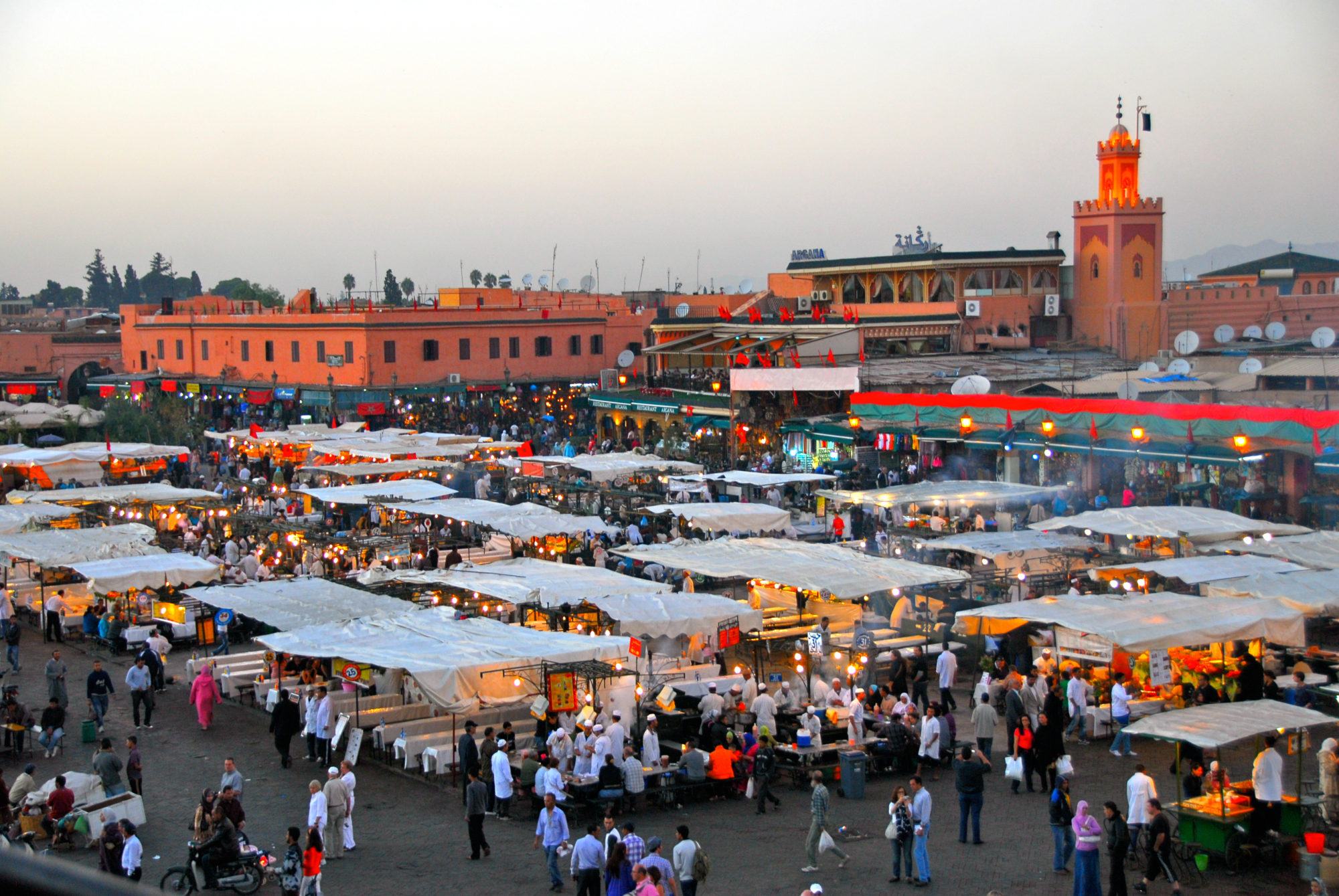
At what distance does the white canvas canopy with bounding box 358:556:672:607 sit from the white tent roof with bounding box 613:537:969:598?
4.06ft

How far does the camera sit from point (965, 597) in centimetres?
2105

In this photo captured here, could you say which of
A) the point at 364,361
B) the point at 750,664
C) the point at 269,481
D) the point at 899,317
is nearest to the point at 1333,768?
the point at 750,664

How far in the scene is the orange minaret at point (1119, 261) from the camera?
4841 cm

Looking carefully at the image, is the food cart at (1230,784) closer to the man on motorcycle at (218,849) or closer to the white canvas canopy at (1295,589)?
the white canvas canopy at (1295,589)

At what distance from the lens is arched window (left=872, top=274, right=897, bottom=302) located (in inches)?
2071

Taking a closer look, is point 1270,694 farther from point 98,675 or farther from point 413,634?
point 98,675

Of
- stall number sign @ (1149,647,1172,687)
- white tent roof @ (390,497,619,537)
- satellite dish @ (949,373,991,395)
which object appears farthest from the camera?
satellite dish @ (949,373,991,395)

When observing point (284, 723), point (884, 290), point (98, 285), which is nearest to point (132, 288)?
point (98, 285)

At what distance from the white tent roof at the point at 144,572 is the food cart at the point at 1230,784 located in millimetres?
14693

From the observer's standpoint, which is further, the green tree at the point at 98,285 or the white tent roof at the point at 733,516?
the green tree at the point at 98,285

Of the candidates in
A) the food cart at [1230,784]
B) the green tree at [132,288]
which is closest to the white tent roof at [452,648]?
the food cart at [1230,784]

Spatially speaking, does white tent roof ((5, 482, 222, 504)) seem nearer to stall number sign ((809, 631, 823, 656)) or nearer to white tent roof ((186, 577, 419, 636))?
white tent roof ((186, 577, 419, 636))

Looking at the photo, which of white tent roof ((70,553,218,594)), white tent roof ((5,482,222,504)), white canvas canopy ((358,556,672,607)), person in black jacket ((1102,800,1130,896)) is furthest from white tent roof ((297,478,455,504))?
person in black jacket ((1102,800,1130,896))

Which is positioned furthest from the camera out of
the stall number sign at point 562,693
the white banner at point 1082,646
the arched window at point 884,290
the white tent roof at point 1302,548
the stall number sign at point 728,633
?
the arched window at point 884,290
